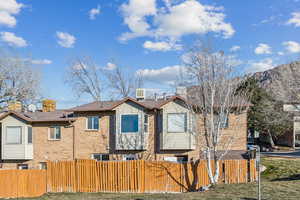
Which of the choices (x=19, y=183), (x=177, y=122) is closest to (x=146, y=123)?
(x=177, y=122)

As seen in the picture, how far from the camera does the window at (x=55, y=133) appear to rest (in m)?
25.8

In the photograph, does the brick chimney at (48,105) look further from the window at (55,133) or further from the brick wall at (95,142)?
the window at (55,133)

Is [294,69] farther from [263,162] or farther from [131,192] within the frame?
[131,192]

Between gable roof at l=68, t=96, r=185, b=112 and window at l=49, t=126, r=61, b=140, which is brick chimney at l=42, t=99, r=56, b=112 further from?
gable roof at l=68, t=96, r=185, b=112

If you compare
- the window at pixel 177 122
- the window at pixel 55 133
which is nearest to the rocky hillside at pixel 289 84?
the window at pixel 177 122

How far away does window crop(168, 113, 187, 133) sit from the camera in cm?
2308

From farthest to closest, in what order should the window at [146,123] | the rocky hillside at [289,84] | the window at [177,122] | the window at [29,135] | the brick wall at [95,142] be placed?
1. the rocky hillside at [289,84]
2. the window at [29,135]
3. the window at [146,123]
4. the brick wall at [95,142]
5. the window at [177,122]

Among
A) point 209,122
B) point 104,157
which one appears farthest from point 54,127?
point 209,122

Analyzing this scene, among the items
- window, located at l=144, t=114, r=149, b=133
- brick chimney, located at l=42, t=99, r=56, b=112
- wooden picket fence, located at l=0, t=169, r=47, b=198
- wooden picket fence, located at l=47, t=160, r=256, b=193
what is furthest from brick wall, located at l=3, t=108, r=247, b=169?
brick chimney, located at l=42, t=99, r=56, b=112

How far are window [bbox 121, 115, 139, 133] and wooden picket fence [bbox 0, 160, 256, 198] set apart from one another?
5.11 meters

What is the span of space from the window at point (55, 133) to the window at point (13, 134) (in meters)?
2.40

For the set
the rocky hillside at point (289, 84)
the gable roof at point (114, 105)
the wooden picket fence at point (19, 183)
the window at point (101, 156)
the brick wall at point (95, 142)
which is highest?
the rocky hillside at point (289, 84)

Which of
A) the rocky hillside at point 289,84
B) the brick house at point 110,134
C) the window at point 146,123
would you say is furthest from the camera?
the rocky hillside at point 289,84

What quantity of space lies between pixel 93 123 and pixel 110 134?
1.70m
